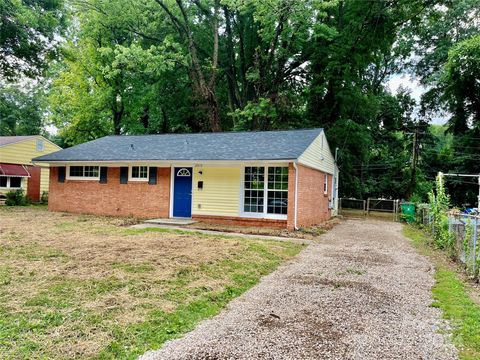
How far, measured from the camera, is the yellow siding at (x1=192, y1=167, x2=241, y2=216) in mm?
13508

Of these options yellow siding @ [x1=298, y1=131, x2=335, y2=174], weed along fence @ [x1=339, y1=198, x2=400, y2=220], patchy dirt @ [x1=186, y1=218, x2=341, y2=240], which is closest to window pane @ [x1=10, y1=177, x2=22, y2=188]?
patchy dirt @ [x1=186, y1=218, x2=341, y2=240]

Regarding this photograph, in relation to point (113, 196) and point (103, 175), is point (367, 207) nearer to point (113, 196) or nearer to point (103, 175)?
point (113, 196)

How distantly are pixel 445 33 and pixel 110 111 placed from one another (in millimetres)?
27358

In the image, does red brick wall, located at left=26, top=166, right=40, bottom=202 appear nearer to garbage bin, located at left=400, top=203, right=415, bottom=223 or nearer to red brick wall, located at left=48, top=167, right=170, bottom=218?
red brick wall, located at left=48, top=167, right=170, bottom=218

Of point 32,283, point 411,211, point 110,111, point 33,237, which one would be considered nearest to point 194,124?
point 110,111

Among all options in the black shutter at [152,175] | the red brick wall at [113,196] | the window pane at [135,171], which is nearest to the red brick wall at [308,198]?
the red brick wall at [113,196]

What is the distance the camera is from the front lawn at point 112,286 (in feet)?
11.4

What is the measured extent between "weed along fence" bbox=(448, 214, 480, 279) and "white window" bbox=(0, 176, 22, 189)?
22.9m

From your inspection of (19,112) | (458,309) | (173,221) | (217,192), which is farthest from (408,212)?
(19,112)

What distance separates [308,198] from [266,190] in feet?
6.35

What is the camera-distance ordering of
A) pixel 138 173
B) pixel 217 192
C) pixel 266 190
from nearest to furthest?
pixel 266 190 < pixel 217 192 < pixel 138 173

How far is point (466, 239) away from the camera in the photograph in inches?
290

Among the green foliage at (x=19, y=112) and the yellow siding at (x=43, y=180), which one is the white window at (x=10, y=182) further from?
the green foliage at (x=19, y=112)

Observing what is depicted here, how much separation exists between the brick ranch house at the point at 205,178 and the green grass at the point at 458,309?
19.6ft
